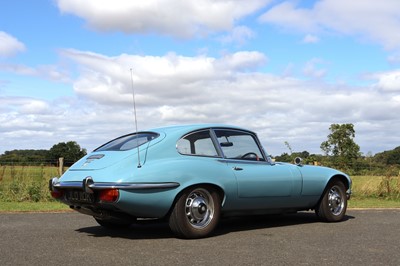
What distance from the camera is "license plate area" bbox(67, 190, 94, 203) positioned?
5457 millimetres

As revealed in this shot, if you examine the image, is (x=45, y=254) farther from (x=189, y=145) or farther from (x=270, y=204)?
(x=270, y=204)

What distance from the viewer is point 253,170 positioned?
6.49 meters

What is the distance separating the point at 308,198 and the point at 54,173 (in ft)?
32.7

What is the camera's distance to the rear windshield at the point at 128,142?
6051 millimetres

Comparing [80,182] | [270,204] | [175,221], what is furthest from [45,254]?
[270,204]

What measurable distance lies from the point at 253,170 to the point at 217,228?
103 centimetres

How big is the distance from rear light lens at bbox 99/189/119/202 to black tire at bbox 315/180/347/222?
3.63 meters

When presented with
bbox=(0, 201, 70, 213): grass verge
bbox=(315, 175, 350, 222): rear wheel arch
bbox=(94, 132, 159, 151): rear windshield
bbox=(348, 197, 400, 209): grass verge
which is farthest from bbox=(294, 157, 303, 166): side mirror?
bbox=(0, 201, 70, 213): grass verge

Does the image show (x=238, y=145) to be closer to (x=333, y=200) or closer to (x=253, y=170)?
(x=253, y=170)

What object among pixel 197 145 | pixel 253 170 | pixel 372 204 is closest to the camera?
pixel 197 145

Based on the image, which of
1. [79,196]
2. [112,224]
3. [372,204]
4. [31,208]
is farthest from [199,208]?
[372,204]

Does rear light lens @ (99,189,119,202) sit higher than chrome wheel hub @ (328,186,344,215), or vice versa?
rear light lens @ (99,189,119,202)

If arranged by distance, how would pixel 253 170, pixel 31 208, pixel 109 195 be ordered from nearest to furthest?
pixel 109 195, pixel 253 170, pixel 31 208

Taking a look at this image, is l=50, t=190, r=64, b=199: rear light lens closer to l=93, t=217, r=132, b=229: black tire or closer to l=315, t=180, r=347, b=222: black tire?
l=93, t=217, r=132, b=229: black tire
